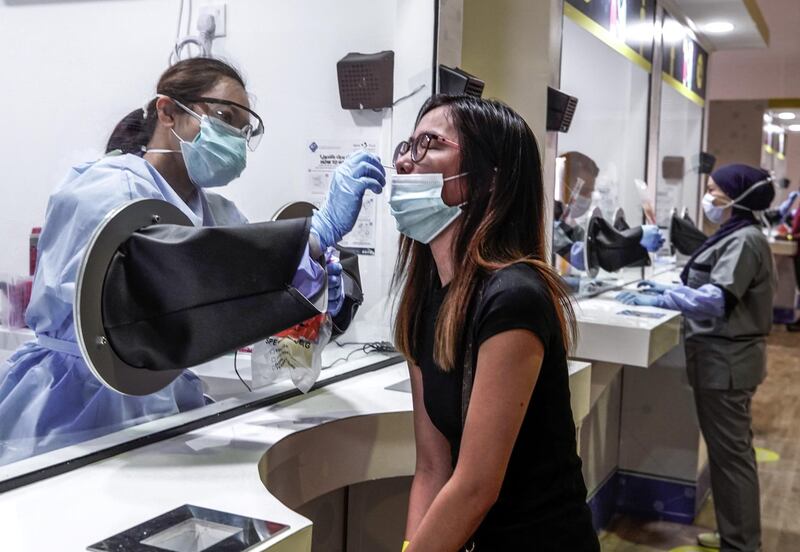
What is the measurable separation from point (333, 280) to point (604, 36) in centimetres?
261

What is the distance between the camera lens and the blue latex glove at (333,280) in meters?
1.80

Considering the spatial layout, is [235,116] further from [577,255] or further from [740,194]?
[740,194]

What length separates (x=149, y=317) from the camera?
58.9 inches

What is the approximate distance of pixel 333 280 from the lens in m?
1.82

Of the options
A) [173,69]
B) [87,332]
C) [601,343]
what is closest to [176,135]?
[173,69]

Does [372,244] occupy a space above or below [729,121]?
below

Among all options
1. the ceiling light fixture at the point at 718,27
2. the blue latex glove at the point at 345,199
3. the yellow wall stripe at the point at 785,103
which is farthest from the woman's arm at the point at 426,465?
the yellow wall stripe at the point at 785,103

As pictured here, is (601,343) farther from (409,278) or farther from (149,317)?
(149,317)

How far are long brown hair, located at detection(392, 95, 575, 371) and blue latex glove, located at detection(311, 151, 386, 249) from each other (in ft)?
1.22

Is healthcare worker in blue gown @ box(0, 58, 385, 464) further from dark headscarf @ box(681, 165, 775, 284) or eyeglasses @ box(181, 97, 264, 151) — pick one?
dark headscarf @ box(681, 165, 775, 284)

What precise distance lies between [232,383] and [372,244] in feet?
2.41

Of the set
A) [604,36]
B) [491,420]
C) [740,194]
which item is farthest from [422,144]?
[604,36]

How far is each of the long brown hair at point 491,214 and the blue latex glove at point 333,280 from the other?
39 cm

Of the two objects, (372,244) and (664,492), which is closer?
(372,244)
